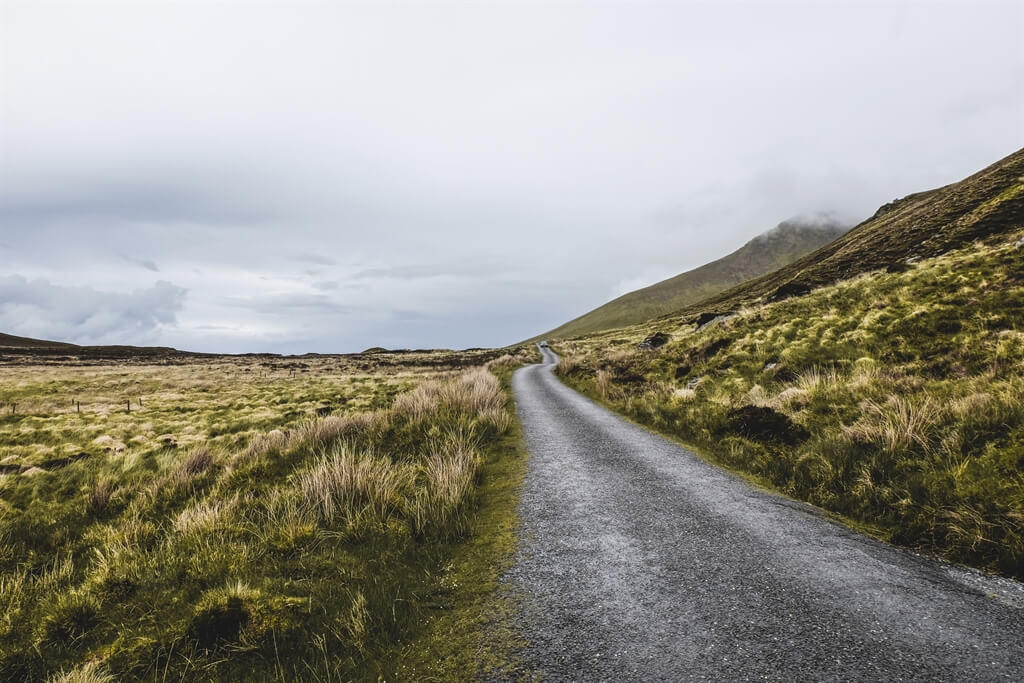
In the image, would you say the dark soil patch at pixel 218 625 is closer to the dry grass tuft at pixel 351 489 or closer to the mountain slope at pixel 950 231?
the dry grass tuft at pixel 351 489

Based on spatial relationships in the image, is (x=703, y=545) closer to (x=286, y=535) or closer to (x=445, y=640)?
(x=445, y=640)

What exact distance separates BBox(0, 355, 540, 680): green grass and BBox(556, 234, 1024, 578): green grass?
501cm

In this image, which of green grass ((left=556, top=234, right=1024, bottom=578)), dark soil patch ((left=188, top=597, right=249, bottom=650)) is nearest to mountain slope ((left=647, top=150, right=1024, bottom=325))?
green grass ((left=556, top=234, right=1024, bottom=578))

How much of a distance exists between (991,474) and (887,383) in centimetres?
525

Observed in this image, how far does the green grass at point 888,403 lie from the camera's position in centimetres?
513

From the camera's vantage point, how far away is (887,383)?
9.69 m

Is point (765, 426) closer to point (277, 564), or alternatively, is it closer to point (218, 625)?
point (277, 564)

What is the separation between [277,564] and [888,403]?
1077 centimetres

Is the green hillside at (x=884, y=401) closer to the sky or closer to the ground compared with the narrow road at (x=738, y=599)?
closer to the sky

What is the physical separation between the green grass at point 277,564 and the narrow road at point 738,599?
74 cm

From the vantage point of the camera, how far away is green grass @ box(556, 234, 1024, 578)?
16.8 ft

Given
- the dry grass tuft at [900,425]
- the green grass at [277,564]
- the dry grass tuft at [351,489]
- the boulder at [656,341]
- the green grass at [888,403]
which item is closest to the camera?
the green grass at [277,564]

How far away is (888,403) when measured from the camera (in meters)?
8.20

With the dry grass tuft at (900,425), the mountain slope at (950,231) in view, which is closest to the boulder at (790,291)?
the mountain slope at (950,231)
